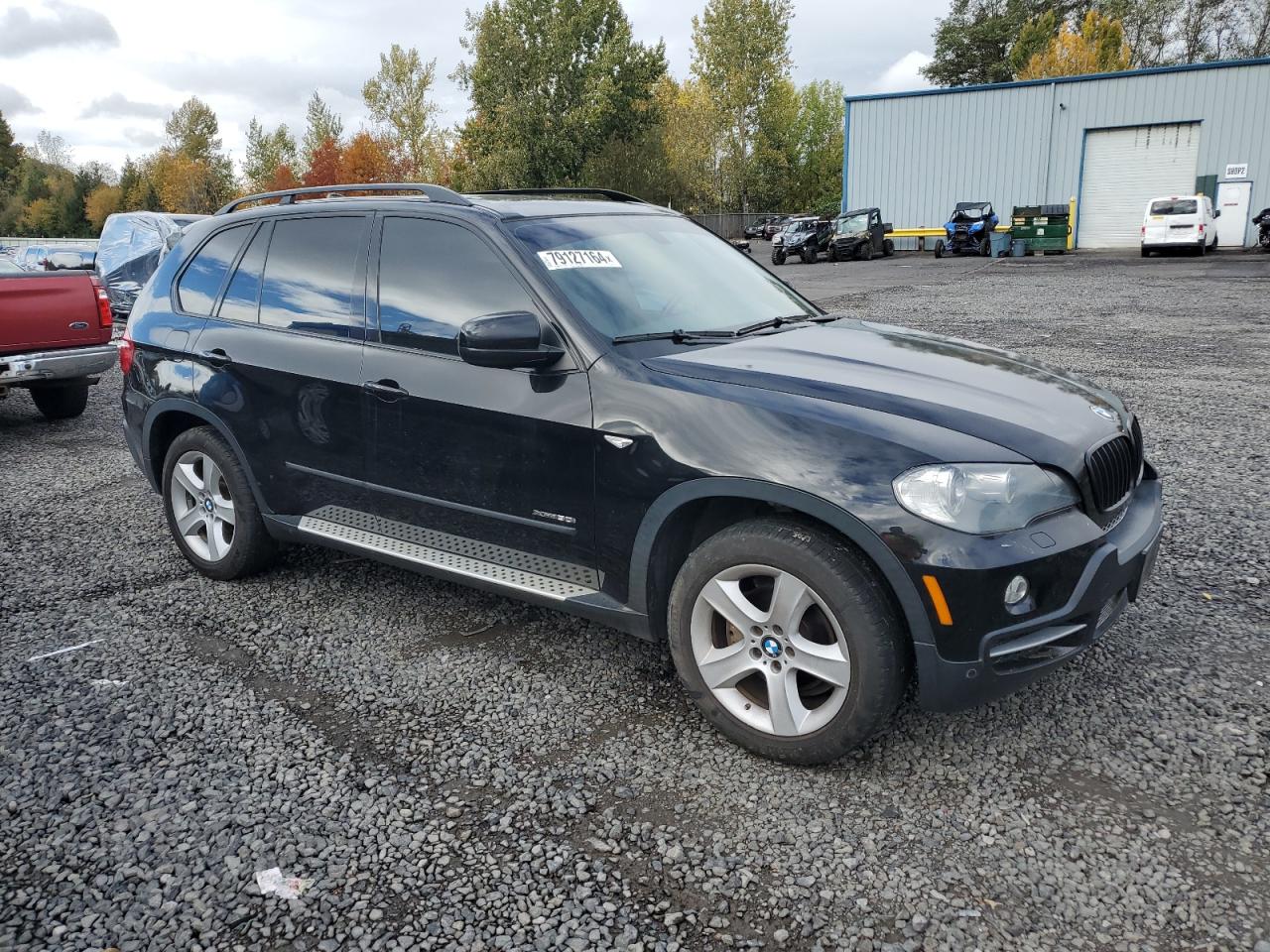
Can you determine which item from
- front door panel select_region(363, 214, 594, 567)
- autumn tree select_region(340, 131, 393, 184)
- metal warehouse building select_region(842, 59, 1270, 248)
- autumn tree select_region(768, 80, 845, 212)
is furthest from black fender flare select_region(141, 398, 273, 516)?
autumn tree select_region(768, 80, 845, 212)

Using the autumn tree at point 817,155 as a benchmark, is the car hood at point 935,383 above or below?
below

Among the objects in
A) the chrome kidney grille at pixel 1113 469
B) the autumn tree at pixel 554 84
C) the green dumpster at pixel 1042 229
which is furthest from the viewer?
the autumn tree at pixel 554 84

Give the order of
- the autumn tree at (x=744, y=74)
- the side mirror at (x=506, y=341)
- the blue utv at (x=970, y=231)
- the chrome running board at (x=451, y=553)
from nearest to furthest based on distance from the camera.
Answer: the side mirror at (x=506, y=341)
the chrome running board at (x=451, y=553)
the blue utv at (x=970, y=231)
the autumn tree at (x=744, y=74)

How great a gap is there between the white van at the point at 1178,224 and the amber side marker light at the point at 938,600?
31.6 m

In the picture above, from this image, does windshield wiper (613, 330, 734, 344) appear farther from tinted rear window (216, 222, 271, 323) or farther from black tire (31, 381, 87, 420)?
black tire (31, 381, 87, 420)

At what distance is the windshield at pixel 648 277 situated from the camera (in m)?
3.54

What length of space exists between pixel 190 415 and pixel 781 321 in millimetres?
2854

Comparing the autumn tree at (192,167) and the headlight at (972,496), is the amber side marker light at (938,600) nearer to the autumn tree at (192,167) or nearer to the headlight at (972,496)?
the headlight at (972,496)

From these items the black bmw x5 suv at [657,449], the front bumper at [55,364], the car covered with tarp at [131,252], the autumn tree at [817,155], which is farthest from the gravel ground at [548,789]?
the autumn tree at [817,155]

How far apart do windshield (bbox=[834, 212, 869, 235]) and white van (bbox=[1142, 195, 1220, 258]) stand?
9.42m

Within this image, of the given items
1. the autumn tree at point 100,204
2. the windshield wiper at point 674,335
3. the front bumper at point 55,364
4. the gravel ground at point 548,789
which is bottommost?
the gravel ground at point 548,789

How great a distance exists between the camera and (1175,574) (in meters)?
4.43

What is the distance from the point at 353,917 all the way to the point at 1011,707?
2223 mm

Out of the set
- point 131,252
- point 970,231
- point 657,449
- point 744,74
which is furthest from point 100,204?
point 657,449
